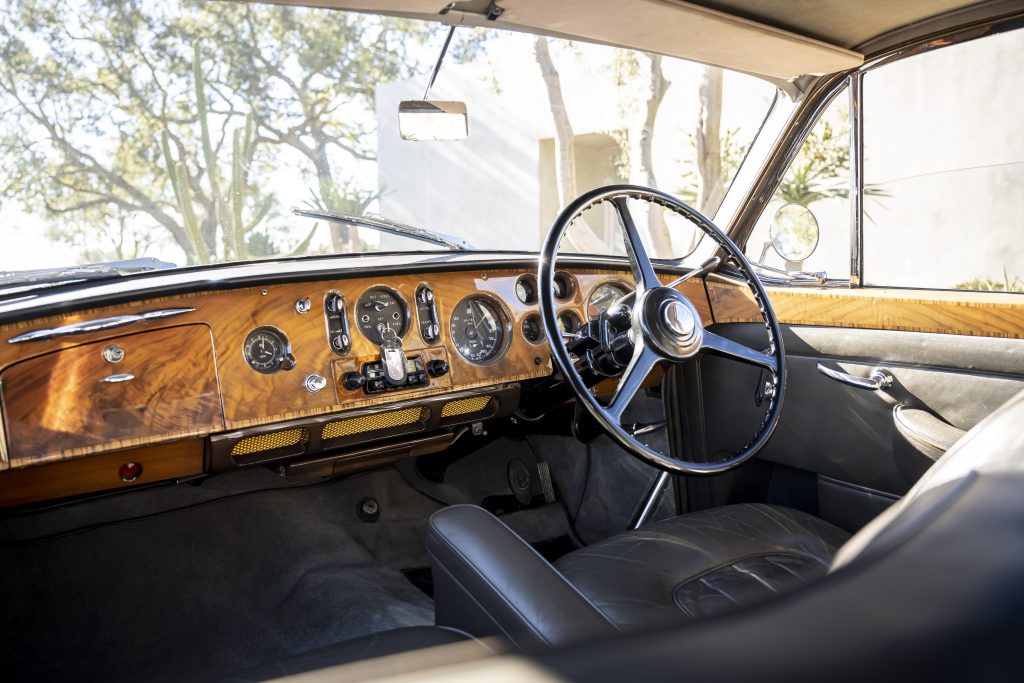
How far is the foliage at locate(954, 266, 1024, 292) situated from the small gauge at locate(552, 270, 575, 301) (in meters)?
1.21

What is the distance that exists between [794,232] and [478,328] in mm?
1305

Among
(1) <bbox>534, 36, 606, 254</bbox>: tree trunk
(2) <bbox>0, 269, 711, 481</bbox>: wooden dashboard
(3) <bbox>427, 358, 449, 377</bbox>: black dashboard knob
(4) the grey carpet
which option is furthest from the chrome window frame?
(1) <bbox>534, 36, 606, 254</bbox>: tree trunk

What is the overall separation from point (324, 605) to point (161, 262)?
124 centimetres

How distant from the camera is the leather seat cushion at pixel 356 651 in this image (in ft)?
4.66

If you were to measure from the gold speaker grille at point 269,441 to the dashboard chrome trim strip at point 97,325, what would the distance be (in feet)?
1.30

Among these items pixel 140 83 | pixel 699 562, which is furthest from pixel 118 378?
pixel 140 83

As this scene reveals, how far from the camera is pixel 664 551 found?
1.86m

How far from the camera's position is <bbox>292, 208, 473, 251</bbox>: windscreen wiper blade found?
2.52 meters

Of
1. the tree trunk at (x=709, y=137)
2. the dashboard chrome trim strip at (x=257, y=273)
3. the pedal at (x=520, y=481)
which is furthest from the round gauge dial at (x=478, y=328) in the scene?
the tree trunk at (x=709, y=137)

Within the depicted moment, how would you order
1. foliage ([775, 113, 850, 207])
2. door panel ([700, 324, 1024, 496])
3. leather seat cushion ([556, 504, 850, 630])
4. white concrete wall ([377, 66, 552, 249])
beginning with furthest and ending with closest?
white concrete wall ([377, 66, 552, 249]) < foliage ([775, 113, 850, 207]) < door panel ([700, 324, 1024, 496]) < leather seat cushion ([556, 504, 850, 630])

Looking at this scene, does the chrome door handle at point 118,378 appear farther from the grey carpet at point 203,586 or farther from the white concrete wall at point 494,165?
the white concrete wall at point 494,165

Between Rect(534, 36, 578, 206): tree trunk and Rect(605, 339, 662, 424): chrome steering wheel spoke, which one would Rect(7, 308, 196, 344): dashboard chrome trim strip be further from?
Rect(534, 36, 578, 206): tree trunk

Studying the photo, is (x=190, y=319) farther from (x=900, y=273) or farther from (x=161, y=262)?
(x=900, y=273)

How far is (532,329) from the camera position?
2.53 m
